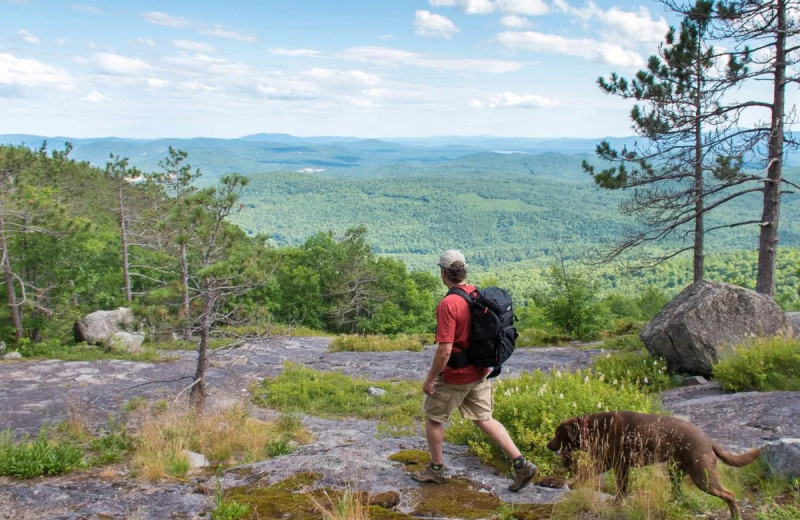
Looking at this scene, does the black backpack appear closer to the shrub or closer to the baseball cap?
the baseball cap

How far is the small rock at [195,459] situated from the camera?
6.95 metres

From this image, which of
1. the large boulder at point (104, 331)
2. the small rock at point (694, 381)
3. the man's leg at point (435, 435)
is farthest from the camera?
the large boulder at point (104, 331)

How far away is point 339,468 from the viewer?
603 centimetres

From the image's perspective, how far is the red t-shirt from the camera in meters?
5.12

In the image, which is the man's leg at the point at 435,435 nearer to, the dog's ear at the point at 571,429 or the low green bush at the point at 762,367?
the dog's ear at the point at 571,429

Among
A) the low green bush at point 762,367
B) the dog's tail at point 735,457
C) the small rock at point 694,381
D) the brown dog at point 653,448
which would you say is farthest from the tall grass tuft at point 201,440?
the small rock at point 694,381

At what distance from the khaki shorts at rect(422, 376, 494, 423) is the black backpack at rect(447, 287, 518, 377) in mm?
292

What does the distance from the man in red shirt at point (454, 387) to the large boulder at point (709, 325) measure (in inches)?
305

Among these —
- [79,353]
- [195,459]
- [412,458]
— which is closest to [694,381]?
[412,458]

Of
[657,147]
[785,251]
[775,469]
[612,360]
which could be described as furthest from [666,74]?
[785,251]

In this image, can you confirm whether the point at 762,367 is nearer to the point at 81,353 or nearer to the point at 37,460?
the point at 37,460

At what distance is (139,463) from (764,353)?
388 inches

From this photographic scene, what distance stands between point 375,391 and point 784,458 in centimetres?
953

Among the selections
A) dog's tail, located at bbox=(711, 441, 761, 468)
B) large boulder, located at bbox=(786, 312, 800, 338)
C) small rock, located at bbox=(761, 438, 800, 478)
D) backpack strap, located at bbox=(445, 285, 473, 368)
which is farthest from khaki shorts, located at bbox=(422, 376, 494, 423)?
large boulder, located at bbox=(786, 312, 800, 338)
